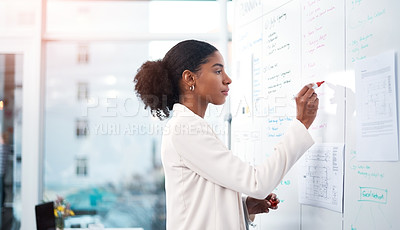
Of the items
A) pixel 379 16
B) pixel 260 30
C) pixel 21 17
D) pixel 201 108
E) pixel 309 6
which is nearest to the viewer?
pixel 379 16

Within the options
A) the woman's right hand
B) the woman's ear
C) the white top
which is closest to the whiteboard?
the woman's right hand

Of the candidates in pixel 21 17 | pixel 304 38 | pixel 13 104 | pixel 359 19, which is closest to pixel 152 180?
pixel 13 104

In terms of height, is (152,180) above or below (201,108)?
below

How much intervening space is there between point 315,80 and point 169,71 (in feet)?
2.00

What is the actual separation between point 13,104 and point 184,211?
8.65 feet

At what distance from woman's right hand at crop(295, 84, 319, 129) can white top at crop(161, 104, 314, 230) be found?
0.05 meters

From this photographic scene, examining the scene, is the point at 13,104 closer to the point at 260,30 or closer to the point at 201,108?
the point at 260,30

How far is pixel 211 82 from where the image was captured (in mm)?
1668

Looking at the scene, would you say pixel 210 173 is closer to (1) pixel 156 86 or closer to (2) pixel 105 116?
(1) pixel 156 86

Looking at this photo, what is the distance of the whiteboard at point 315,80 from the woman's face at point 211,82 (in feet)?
1.38

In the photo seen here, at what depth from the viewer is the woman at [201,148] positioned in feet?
4.85

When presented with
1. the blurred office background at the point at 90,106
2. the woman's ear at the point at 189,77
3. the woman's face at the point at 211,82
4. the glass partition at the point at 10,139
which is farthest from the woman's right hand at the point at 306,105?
the glass partition at the point at 10,139

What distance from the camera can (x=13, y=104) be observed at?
3707 mm

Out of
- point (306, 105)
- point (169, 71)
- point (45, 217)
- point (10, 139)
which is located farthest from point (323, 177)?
point (10, 139)
